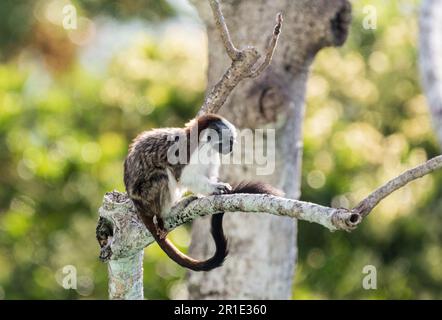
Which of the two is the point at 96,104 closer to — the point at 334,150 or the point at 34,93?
the point at 34,93

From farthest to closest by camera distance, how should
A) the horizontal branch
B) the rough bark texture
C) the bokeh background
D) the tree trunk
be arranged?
1. the bokeh background
2. the rough bark texture
3. the tree trunk
4. the horizontal branch

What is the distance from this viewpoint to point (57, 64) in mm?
12555

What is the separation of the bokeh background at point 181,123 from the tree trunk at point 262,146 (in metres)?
1.19

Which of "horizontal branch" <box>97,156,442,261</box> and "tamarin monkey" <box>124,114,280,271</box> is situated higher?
"tamarin monkey" <box>124,114,280,271</box>

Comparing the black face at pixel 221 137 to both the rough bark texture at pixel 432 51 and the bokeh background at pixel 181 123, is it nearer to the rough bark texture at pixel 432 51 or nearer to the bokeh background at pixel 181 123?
the rough bark texture at pixel 432 51

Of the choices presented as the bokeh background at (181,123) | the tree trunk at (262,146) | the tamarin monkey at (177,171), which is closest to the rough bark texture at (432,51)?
the tree trunk at (262,146)

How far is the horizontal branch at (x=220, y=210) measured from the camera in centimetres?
265

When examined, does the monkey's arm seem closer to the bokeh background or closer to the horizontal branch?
the horizontal branch

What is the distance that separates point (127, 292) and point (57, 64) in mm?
9315

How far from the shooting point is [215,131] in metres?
3.52

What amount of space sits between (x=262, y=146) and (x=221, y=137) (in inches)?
43.2

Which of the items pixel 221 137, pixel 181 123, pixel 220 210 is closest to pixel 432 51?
pixel 221 137

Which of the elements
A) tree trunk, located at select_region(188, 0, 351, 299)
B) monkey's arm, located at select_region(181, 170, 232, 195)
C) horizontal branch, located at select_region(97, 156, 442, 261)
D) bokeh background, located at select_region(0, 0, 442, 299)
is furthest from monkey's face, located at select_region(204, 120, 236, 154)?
bokeh background, located at select_region(0, 0, 442, 299)

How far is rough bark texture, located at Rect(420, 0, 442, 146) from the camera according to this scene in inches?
202
